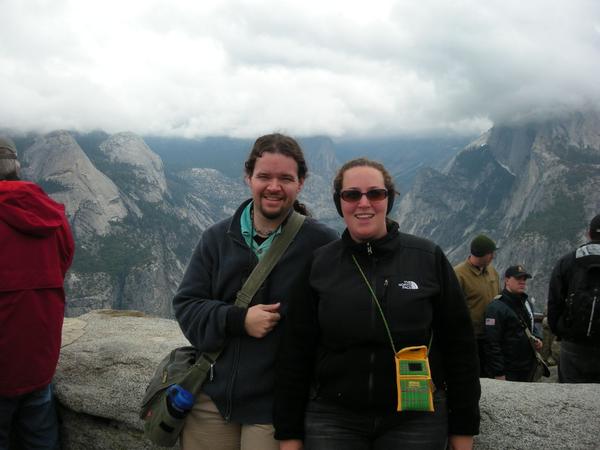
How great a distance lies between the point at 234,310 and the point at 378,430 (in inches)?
59.5

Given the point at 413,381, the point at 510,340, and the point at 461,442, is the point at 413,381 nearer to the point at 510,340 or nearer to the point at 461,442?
the point at 461,442

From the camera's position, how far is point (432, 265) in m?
3.76

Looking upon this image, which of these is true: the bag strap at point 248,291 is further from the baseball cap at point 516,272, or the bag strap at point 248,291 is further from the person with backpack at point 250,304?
the baseball cap at point 516,272

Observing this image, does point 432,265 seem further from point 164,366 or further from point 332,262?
point 164,366

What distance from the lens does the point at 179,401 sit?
417 cm

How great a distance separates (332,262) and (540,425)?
2.67m

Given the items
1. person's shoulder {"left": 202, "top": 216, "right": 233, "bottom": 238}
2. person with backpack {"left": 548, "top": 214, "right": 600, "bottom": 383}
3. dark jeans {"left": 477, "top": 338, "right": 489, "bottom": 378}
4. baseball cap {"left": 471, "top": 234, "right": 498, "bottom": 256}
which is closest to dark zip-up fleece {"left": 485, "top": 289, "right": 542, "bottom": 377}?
dark jeans {"left": 477, "top": 338, "right": 489, "bottom": 378}

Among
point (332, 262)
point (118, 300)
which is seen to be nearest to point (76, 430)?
point (332, 262)

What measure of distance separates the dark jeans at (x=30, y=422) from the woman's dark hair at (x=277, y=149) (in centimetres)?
339

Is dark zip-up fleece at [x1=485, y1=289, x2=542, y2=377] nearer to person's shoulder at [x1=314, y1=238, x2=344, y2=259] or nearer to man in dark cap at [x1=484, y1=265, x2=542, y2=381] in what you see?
man in dark cap at [x1=484, y1=265, x2=542, y2=381]

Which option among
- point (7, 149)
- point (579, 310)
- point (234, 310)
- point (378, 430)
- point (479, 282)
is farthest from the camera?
point (479, 282)

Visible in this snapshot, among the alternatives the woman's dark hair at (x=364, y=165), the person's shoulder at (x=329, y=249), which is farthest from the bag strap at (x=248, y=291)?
the woman's dark hair at (x=364, y=165)

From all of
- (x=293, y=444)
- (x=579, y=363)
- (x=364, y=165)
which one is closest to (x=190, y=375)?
(x=293, y=444)

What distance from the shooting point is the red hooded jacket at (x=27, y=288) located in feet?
15.4
